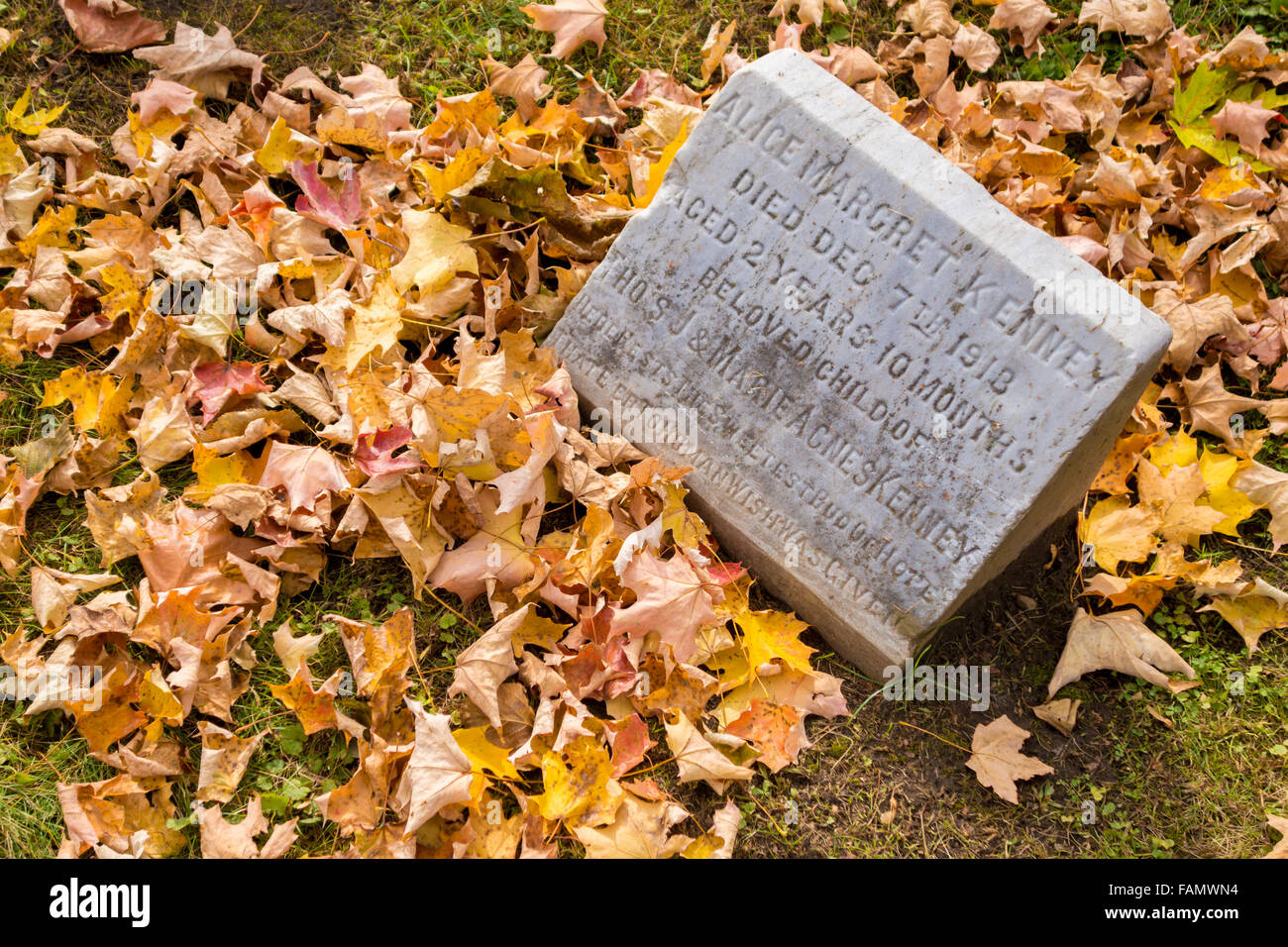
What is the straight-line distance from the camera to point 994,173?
338 cm

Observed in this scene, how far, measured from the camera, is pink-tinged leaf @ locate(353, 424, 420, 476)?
2.62 m

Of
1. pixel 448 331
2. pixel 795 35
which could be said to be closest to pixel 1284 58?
pixel 795 35

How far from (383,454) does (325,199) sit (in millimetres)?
1037

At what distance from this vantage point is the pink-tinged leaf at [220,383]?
9.48 ft

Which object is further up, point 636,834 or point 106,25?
point 106,25

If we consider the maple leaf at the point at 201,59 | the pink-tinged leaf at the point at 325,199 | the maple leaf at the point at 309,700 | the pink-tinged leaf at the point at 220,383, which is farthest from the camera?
the maple leaf at the point at 201,59

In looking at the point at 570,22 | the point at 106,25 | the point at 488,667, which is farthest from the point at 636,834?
the point at 106,25

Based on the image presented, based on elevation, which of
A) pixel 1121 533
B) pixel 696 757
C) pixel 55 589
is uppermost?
pixel 1121 533

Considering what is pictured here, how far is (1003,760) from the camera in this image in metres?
2.59

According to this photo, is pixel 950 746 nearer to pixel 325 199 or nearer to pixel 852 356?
pixel 852 356

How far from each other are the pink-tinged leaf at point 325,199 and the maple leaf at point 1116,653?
8.14 feet

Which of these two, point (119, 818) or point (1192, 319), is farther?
point (1192, 319)

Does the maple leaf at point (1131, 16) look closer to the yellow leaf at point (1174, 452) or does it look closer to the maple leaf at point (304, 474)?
the yellow leaf at point (1174, 452)

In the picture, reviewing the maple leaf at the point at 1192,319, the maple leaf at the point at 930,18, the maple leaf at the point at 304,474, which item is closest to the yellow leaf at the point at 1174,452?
the maple leaf at the point at 1192,319
